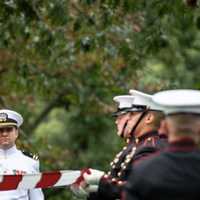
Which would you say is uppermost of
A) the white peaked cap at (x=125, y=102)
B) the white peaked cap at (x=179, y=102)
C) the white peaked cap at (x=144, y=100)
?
the white peaked cap at (x=179, y=102)

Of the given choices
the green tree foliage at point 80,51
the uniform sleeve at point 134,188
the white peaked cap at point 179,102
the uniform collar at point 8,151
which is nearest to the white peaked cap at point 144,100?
the white peaked cap at point 179,102

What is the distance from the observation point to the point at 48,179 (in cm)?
938

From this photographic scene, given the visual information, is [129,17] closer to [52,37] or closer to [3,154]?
[52,37]

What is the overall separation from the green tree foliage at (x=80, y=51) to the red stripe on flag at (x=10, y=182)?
9.70ft

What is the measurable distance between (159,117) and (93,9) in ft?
26.1

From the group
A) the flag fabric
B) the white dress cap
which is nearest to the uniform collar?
the white dress cap

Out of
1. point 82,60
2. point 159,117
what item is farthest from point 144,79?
point 159,117

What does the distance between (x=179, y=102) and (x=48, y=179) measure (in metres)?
4.00

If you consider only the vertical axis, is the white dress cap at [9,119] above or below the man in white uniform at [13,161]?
above

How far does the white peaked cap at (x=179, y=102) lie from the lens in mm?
5531

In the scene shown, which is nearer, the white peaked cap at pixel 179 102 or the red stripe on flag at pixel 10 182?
the white peaked cap at pixel 179 102

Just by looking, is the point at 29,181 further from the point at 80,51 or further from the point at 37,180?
the point at 80,51

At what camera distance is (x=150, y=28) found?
47.2ft

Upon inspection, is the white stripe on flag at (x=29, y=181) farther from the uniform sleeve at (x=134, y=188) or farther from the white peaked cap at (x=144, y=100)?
the uniform sleeve at (x=134, y=188)
